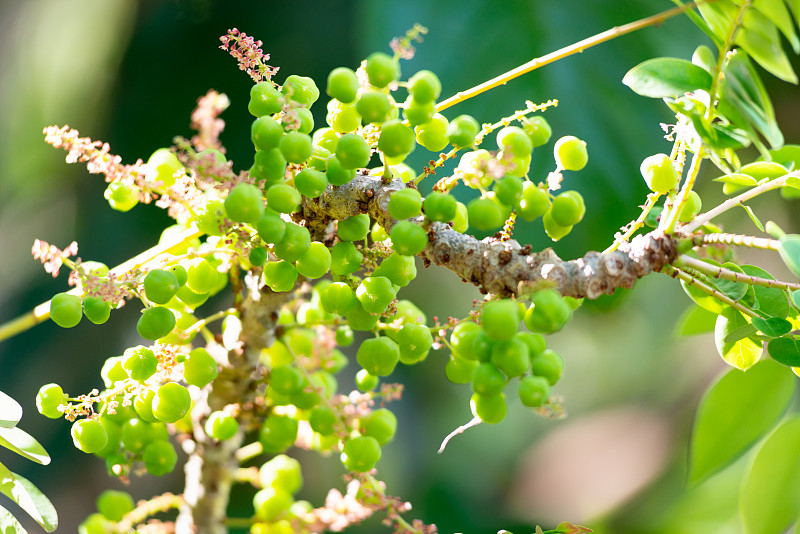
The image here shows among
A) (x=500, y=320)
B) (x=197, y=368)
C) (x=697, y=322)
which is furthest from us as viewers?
(x=697, y=322)

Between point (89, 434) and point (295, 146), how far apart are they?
0.65 feet

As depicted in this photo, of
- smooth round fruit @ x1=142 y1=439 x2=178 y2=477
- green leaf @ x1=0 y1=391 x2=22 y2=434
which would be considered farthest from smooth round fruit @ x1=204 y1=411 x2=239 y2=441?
green leaf @ x1=0 y1=391 x2=22 y2=434

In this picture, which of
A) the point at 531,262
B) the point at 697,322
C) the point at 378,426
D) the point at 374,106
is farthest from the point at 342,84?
the point at 697,322

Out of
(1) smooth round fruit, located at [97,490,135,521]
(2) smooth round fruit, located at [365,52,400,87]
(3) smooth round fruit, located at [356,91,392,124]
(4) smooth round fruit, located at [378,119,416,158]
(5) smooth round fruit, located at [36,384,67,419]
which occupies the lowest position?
(1) smooth round fruit, located at [97,490,135,521]

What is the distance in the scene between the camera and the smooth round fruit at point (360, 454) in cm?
43

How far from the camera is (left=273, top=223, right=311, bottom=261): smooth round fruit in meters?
0.35

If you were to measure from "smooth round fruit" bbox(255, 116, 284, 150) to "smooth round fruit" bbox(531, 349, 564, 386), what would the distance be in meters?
0.17

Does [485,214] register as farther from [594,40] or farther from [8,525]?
[8,525]

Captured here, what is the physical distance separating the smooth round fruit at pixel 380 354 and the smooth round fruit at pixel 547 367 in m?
0.10

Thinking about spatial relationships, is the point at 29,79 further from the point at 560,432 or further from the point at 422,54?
the point at 560,432

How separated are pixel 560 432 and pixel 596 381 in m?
0.28

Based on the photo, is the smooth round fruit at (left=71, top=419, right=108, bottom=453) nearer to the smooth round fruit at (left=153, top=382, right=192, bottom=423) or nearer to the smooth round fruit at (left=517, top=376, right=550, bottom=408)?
the smooth round fruit at (left=153, top=382, right=192, bottom=423)

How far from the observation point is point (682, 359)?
1.97m

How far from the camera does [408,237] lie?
33cm
